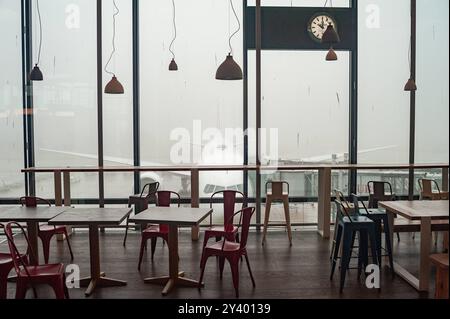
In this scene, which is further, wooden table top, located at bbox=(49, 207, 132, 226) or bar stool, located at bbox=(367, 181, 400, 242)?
bar stool, located at bbox=(367, 181, 400, 242)

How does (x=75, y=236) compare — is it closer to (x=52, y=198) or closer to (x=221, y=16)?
(x=52, y=198)

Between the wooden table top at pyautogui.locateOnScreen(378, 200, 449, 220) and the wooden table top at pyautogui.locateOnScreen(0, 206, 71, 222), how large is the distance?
321 cm

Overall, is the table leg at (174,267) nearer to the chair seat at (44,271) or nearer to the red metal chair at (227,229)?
the red metal chair at (227,229)

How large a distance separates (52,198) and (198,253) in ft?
8.72

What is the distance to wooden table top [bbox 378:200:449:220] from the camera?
14.2ft

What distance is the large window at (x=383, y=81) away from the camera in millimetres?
7629

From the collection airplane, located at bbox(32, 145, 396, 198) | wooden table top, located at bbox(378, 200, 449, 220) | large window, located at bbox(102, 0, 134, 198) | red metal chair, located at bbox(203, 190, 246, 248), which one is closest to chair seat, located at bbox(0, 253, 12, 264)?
red metal chair, located at bbox(203, 190, 246, 248)

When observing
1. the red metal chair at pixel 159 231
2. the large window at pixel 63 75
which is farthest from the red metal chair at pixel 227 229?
the large window at pixel 63 75

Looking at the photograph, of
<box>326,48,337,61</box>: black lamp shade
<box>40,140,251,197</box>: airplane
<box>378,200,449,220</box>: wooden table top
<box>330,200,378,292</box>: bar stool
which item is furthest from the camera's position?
<box>40,140,251,197</box>: airplane

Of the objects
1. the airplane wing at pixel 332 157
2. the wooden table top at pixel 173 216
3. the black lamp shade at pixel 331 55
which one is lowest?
the wooden table top at pixel 173 216

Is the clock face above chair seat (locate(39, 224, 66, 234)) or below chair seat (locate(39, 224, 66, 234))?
above

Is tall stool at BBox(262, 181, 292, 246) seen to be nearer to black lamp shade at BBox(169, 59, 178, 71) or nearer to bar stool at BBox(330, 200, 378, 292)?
bar stool at BBox(330, 200, 378, 292)

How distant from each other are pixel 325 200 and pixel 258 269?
2033 millimetres

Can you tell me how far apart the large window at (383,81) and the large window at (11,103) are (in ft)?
17.1
